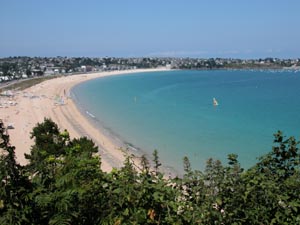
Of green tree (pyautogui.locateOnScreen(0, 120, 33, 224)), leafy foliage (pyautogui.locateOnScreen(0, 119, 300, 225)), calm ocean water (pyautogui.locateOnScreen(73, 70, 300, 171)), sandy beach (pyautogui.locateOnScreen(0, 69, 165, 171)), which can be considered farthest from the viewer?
calm ocean water (pyautogui.locateOnScreen(73, 70, 300, 171))

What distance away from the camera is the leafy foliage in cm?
269

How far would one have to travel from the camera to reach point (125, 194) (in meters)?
2.98

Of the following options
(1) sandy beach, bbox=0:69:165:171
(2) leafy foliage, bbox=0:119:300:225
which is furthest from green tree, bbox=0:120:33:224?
(1) sandy beach, bbox=0:69:165:171

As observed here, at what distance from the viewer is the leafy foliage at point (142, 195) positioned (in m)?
2.69

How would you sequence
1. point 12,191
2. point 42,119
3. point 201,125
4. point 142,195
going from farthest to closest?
1. point 42,119
2. point 201,125
3. point 142,195
4. point 12,191

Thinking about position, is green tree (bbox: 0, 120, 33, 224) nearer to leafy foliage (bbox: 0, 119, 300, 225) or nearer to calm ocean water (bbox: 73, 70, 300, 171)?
leafy foliage (bbox: 0, 119, 300, 225)

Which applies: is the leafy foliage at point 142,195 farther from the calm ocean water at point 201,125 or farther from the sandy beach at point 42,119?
the calm ocean water at point 201,125

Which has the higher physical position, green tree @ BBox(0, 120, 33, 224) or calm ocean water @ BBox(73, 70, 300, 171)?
green tree @ BBox(0, 120, 33, 224)

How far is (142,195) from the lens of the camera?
3.03 meters

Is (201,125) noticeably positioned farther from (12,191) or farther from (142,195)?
(12,191)

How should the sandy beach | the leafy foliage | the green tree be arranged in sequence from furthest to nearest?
the sandy beach → the leafy foliage → the green tree

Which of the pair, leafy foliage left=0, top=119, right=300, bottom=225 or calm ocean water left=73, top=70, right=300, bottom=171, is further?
calm ocean water left=73, top=70, right=300, bottom=171

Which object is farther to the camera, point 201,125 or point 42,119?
point 42,119

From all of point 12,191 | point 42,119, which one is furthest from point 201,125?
point 12,191
